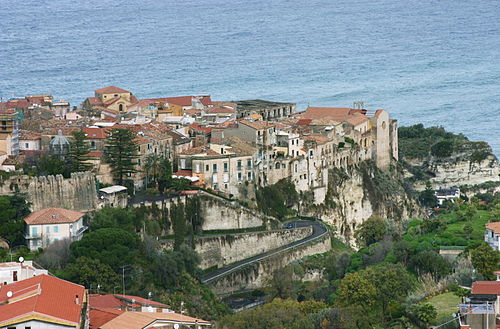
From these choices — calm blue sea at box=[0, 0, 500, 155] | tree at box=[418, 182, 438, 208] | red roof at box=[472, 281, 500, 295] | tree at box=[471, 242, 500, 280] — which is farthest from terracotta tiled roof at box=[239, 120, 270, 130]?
calm blue sea at box=[0, 0, 500, 155]

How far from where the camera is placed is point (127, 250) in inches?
2121

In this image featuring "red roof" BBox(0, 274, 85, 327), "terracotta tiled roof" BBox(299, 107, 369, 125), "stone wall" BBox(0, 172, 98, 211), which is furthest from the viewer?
"terracotta tiled roof" BBox(299, 107, 369, 125)

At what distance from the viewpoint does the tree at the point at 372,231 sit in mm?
66375

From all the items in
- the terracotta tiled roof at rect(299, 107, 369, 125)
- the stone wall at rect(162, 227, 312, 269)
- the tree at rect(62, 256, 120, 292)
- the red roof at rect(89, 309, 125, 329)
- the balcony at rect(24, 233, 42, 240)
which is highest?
the red roof at rect(89, 309, 125, 329)

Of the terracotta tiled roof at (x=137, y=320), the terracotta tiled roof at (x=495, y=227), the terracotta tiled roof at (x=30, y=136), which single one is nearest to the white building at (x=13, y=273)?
the terracotta tiled roof at (x=137, y=320)

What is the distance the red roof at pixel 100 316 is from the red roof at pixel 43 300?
58 cm

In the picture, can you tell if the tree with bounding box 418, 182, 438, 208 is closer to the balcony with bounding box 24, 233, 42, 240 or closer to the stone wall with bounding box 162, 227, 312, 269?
the stone wall with bounding box 162, 227, 312, 269

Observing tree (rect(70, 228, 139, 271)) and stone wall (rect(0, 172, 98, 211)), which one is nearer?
tree (rect(70, 228, 139, 271))

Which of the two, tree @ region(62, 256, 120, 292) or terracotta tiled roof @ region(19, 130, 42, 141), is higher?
terracotta tiled roof @ region(19, 130, 42, 141)

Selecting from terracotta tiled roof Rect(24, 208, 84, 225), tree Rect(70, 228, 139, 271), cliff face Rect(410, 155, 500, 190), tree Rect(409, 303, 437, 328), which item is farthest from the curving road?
cliff face Rect(410, 155, 500, 190)

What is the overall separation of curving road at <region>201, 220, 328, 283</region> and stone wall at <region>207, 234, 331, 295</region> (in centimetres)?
34

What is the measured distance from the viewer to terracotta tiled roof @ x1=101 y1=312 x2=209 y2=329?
35250 millimetres

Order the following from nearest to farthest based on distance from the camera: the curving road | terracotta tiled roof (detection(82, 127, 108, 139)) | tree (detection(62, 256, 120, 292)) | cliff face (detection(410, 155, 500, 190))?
tree (detection(62, 256, 120, 292))
the curving road
terracotta tiled roof (detection(82, 127, 108, 139))
cliff face (detection(410, 155, 500, 190))

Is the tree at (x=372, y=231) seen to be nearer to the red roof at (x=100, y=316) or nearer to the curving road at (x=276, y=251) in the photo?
the curving road at (x=276, y=251)
